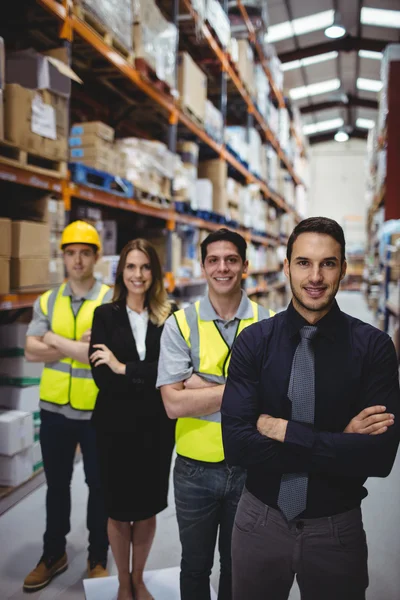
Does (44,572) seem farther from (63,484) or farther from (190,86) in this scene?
(190,86)

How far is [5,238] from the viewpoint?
332 cm

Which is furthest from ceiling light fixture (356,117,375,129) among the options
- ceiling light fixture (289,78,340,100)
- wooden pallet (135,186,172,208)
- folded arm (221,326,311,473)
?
folded arm (221,326,311,473)

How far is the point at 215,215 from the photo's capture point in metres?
7.29

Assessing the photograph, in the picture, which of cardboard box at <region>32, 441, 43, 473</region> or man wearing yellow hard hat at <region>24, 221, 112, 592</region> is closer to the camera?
man wearing yellow hard hat at <region>24, 221, 112, 592</region>

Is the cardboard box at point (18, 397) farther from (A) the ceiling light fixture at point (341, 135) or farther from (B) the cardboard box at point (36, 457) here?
(A) the ceiling light fixture at point (341, 135)

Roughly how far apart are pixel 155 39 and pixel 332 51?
43.3 ft

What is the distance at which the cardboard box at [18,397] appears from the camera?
3734 millimetres

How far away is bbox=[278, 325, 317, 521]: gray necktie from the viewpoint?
61.3 inches

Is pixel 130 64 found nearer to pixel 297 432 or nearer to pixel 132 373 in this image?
pixel 132 373

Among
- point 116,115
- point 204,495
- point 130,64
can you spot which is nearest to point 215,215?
point 116,115

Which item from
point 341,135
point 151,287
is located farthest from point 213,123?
point 341,135

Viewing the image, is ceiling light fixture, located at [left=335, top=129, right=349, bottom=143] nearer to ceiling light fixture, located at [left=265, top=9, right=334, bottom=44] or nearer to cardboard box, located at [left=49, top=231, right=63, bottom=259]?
ceiling light fixture, located at [left=265, top=9, right=334, bottom=44]

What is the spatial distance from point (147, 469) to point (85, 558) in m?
0.99

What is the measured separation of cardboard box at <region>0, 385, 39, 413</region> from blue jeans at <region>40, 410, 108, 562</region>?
1.04 m
